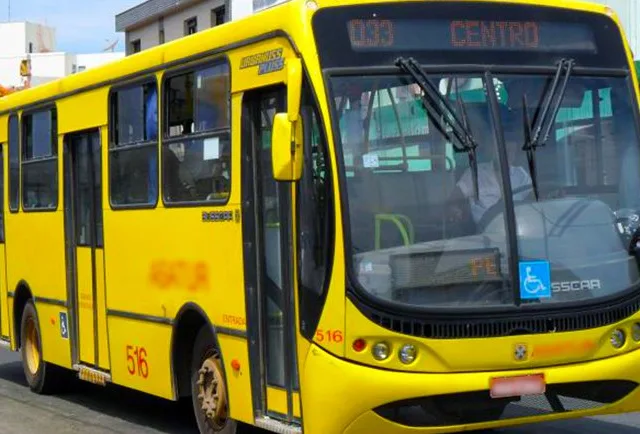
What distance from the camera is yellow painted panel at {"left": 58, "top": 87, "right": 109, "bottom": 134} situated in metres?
10.3

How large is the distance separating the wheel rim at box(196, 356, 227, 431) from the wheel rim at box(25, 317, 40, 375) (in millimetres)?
4260

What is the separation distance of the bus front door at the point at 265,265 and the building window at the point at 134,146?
5.48 feet

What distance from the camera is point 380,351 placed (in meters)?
6.60

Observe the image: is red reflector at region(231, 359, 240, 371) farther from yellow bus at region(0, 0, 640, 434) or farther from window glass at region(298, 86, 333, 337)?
window glass at region(298, 86, 333, 337)

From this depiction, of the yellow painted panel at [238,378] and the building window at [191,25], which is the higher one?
the building window at [191,25]

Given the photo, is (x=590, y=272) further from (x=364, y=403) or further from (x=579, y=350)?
(x=364, y=403)

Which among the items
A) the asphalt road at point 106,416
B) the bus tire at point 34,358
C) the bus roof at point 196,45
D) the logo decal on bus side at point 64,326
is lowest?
the asphalt road at point 106,416

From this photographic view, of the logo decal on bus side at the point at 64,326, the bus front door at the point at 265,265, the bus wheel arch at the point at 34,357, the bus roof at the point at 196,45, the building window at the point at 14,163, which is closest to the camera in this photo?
the bus roof at the point at 196,45

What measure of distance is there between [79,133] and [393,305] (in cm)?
530

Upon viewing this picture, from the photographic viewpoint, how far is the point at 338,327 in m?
6.61

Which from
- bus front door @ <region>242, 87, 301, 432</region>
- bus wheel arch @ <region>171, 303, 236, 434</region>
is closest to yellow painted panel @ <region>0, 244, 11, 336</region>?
bus wheel arch @ <region>171, 303, 236, 434</region>

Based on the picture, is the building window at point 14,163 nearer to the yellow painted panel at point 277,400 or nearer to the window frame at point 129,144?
the window frame at point 129,144

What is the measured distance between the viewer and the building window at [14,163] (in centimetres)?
1267

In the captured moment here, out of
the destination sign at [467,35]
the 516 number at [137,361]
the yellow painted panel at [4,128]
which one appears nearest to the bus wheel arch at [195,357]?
the 516 number at [137,361]
